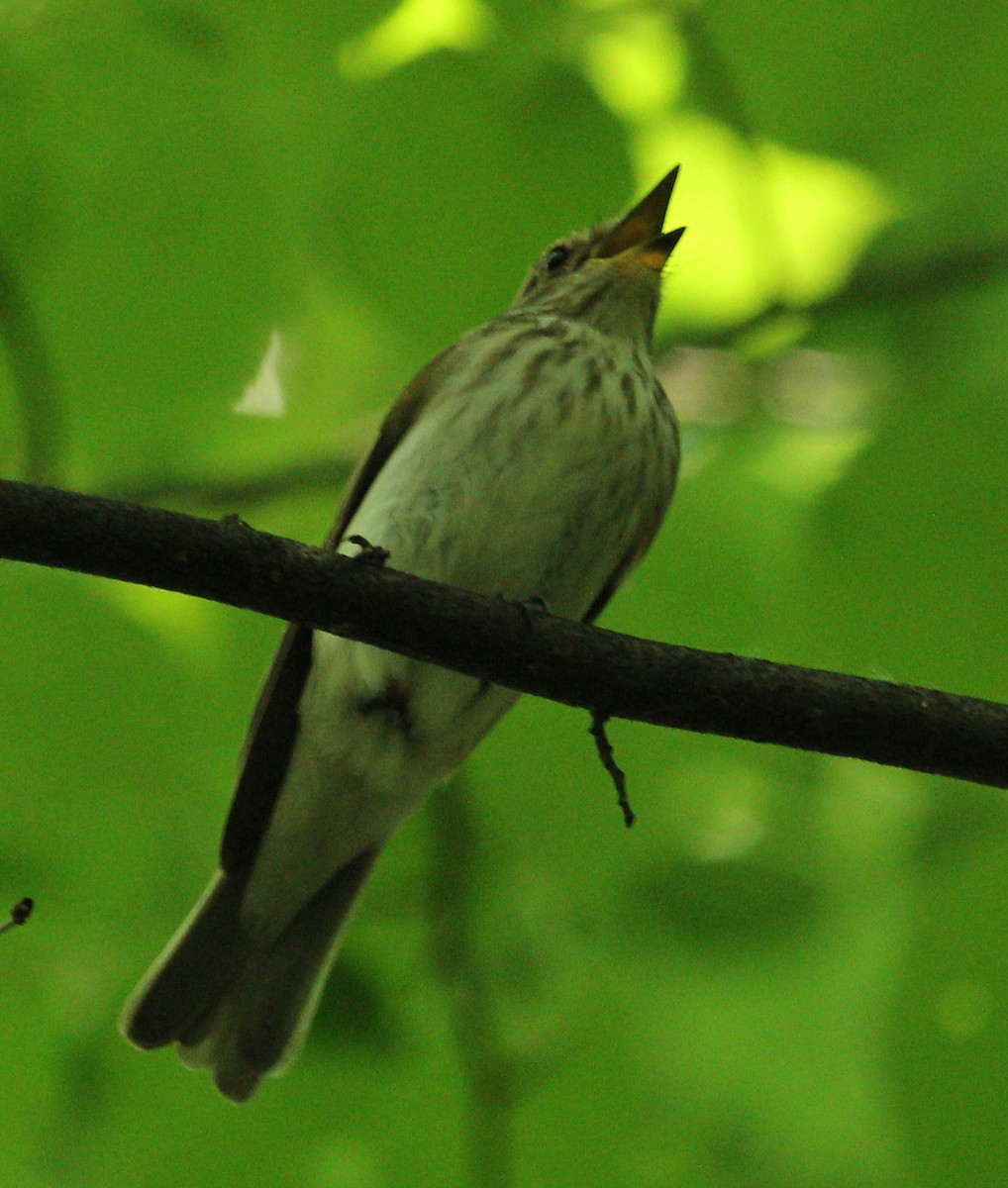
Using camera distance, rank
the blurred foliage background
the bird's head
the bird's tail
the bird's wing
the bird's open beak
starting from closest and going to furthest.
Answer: the blurred foliage background < the bird's tail < the bird's wing < the bird's open beak < the bird's head

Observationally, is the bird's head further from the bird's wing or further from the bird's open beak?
the bird's wing

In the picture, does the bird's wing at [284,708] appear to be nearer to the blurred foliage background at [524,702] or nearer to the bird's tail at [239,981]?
the bird's tail at [239,981]

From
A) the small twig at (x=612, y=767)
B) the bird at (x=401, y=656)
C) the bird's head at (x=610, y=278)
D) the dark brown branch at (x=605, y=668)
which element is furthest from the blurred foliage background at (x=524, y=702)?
the bird's head at (x=610, y=278)

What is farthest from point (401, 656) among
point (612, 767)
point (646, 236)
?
point (646, 236)

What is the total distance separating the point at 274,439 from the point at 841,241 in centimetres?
116

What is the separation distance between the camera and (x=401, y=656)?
10.3 ft

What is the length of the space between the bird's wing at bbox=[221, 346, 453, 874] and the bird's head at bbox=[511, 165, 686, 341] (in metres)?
0.42

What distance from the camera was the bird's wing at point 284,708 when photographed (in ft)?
10.3

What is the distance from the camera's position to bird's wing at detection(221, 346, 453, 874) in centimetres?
312

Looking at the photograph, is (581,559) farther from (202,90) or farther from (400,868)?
(202,90)

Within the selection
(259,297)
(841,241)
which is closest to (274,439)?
(259,297)

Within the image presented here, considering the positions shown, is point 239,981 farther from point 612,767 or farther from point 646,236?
point 646,236

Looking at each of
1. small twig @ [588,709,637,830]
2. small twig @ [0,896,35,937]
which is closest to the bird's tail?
small twig @ [0,896,35,937]

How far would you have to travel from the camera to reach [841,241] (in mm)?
2912
